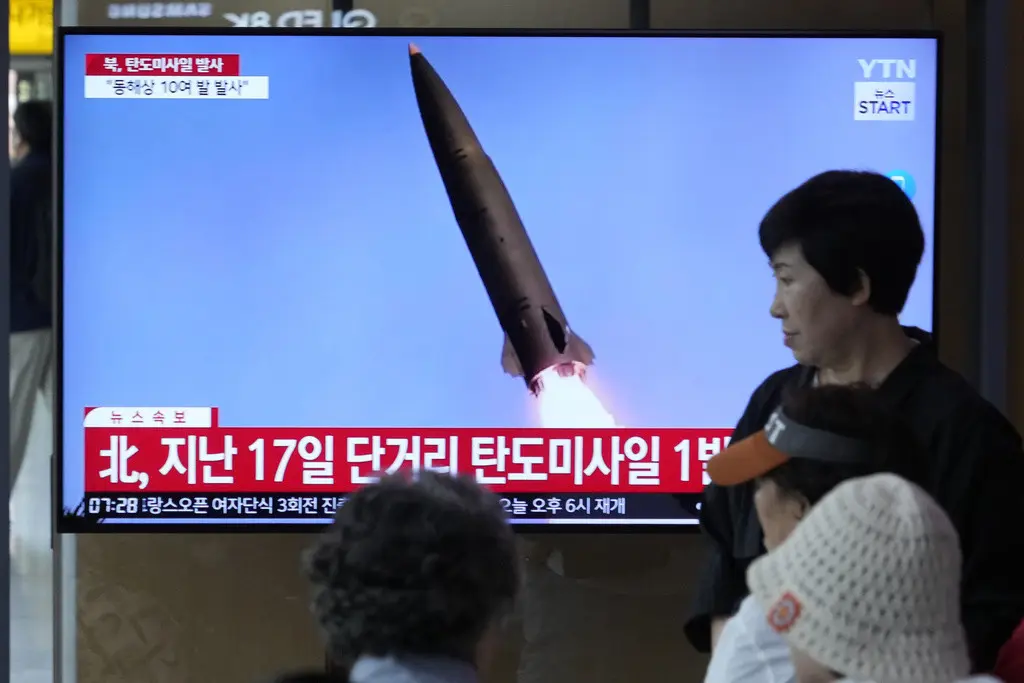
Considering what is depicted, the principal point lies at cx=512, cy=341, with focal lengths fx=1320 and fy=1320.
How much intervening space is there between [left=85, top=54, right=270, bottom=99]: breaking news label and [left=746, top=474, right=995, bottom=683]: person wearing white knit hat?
2.01 m

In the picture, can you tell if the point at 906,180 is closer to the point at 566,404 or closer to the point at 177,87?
the point at 566,404

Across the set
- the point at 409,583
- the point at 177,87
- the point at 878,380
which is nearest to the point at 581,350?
the point at 177,87

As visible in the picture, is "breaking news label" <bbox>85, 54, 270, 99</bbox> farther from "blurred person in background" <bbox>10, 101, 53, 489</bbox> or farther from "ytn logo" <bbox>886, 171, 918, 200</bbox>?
"ytn logo" <bbox>886, 171, 918, 200</bbox>

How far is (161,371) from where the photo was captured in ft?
9.30

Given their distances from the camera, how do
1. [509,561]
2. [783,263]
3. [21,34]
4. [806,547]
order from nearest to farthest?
1. [806,547]
2. [509,561]
3. [783,263]
4. [21,34]

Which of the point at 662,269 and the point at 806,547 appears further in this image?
the point at 662,269

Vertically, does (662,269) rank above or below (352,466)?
above

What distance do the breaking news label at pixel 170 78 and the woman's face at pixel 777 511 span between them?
5.71ft

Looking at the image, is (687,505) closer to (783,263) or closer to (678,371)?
(678,371)

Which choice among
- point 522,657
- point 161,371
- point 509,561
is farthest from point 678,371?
point 509,561

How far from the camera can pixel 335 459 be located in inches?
112

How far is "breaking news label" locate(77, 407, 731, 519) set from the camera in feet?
9.32

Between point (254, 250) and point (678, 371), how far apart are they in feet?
3.12

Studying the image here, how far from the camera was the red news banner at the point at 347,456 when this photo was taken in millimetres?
2842
